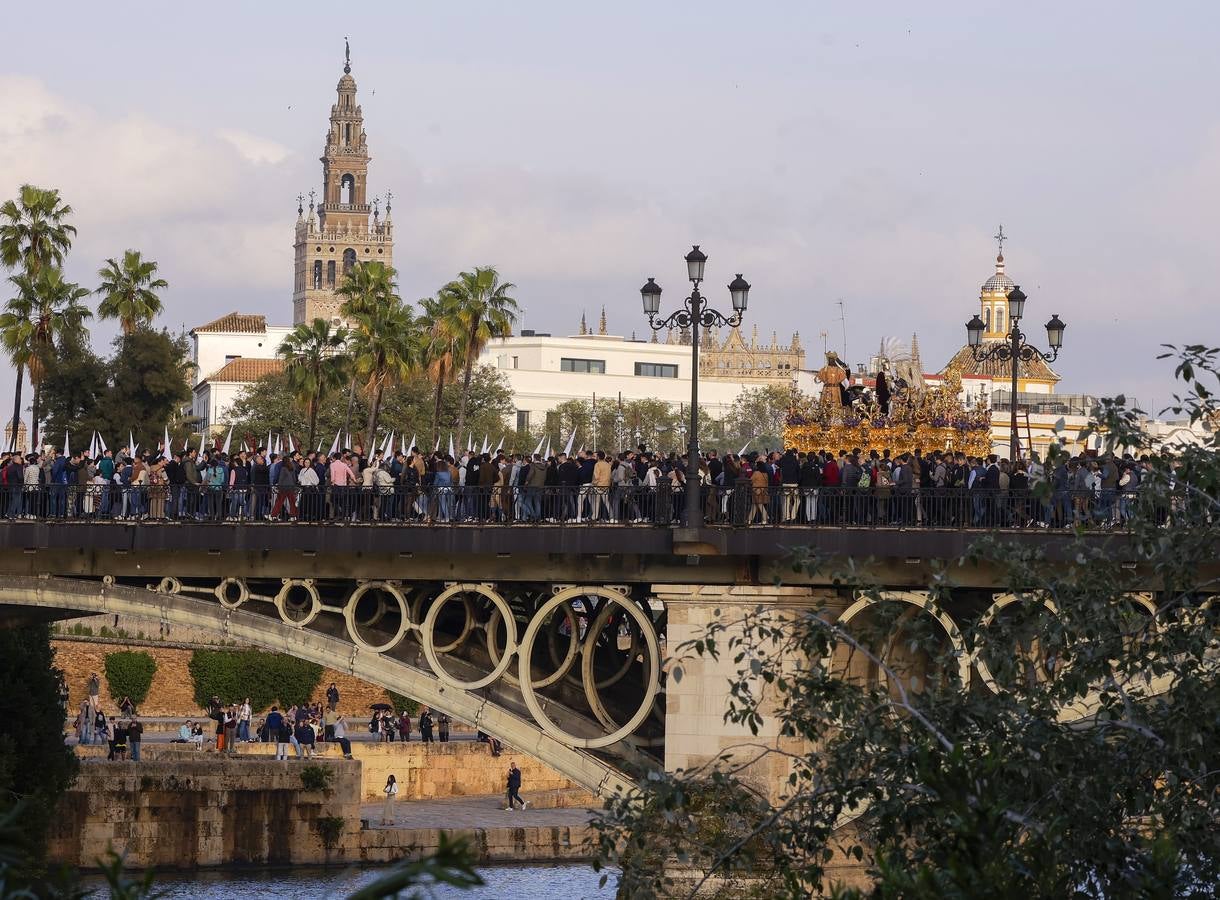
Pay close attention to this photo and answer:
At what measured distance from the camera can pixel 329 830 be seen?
162 feet

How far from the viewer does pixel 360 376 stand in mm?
65875

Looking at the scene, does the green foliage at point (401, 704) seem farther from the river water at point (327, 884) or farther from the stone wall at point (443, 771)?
the river water at point (327, 884)

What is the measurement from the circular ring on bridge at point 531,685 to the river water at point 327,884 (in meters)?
13.6

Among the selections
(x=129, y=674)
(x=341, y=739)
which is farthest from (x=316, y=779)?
(x=129, y=674)

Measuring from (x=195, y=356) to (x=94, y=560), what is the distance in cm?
12933

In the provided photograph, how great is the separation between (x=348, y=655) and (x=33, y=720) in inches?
536

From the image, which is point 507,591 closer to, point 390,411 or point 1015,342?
point 1015,342

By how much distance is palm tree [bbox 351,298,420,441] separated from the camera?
64.2 meters

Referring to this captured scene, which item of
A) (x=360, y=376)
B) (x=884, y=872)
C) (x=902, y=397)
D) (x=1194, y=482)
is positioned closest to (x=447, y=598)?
(x=902, y=397)

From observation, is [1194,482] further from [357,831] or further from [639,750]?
[357,831]

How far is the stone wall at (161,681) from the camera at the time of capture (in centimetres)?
6731

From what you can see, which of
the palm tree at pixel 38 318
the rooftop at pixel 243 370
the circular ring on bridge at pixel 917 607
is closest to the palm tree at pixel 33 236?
the palm tree at pixel 38 318

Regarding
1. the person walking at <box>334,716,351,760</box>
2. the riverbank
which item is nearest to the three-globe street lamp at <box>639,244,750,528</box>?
the riverbank

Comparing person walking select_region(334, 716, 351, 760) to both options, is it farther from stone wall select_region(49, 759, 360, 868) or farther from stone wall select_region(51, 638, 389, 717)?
stone wall select_region(51, 638, 389, 717)
